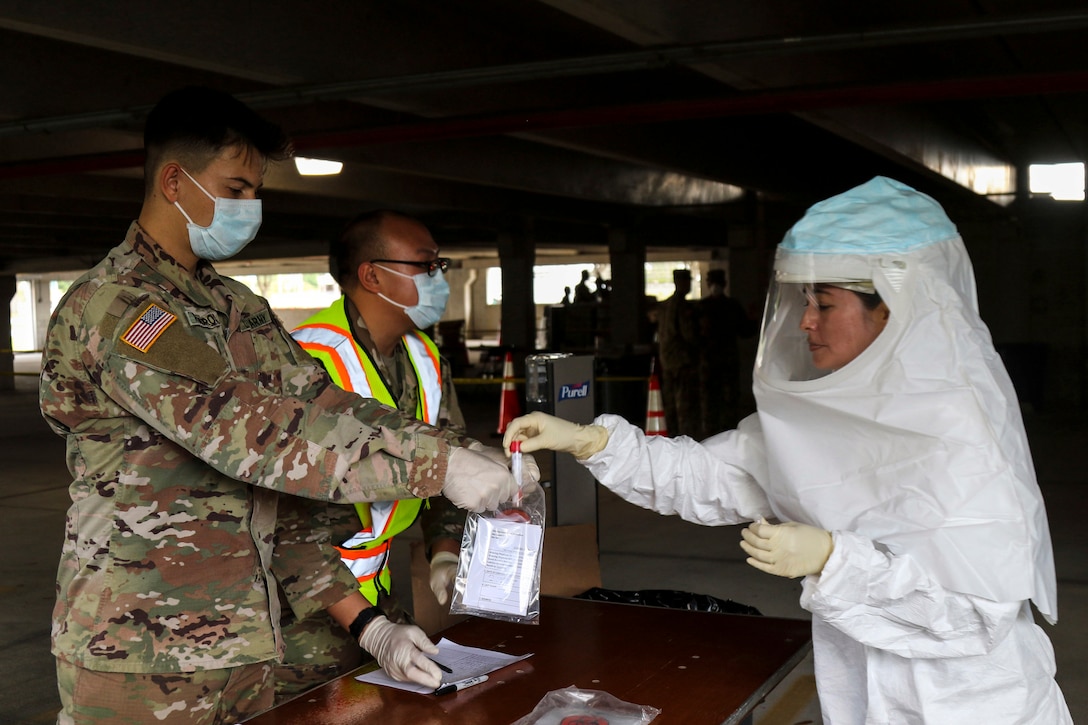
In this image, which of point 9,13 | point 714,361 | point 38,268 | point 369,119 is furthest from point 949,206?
point 38,268

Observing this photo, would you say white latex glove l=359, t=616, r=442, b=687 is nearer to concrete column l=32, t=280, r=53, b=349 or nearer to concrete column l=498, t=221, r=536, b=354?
concrete column l=498, t=221, r=536, b=354

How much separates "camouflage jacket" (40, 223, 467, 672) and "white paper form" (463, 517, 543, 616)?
20cm

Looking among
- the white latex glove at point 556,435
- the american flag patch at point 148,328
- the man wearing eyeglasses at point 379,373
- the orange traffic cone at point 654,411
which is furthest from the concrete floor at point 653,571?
the american flag patch at point 148,328

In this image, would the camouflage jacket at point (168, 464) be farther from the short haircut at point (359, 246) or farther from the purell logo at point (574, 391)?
the purell logo at point (574, 391)

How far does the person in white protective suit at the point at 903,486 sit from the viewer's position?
172cm

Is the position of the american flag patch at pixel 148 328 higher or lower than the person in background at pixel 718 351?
higher

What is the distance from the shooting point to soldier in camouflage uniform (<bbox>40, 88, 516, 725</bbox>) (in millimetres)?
1824

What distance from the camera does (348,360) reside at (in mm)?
2570

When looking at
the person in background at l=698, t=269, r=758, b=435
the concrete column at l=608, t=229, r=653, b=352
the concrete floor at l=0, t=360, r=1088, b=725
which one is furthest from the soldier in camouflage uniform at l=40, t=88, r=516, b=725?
the concrete column at l=608, t=229, r=653, b=352

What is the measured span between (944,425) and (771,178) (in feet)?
34.0

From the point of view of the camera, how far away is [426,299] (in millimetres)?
2896

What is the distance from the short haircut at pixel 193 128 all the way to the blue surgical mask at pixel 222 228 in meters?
0.05

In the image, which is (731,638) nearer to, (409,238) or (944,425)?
(944,425)

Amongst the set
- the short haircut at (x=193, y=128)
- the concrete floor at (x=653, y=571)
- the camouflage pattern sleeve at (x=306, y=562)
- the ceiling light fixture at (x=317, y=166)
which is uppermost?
the ceiling light fixture at (x=317, y=166)
